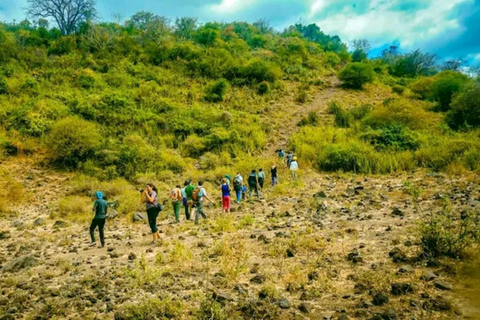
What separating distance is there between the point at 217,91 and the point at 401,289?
27.5 metres

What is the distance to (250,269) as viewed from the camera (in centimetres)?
637

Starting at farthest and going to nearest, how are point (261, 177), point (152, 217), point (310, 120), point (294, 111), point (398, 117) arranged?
point (294, 111), point (310, 120), point (398, 117), point (261, 177), point (152, 217)

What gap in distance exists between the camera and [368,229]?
8305 mm

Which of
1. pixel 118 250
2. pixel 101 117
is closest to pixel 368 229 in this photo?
pixel 118 250

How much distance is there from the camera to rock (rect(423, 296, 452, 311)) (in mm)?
4461

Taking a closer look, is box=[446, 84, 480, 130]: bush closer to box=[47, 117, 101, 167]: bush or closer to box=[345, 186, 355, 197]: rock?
box=[345, 186, 355, 197]: rock

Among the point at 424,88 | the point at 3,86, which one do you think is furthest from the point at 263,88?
the point at 3,86

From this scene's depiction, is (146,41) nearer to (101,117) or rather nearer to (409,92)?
(101,117)

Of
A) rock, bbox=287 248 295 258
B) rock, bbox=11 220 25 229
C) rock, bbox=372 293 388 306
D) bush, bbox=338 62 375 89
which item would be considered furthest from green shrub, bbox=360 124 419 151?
bush, bbox=338 62 375 89

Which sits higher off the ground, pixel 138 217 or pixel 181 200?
pixel 181 200

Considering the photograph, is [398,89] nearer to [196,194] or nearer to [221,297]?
[196,194]

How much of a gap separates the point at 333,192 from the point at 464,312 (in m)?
9.63

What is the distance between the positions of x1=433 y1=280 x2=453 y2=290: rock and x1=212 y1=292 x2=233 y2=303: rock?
123 inches

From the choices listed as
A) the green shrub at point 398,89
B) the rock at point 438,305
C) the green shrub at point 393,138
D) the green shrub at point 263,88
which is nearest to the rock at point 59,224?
the rock at point 438,305
